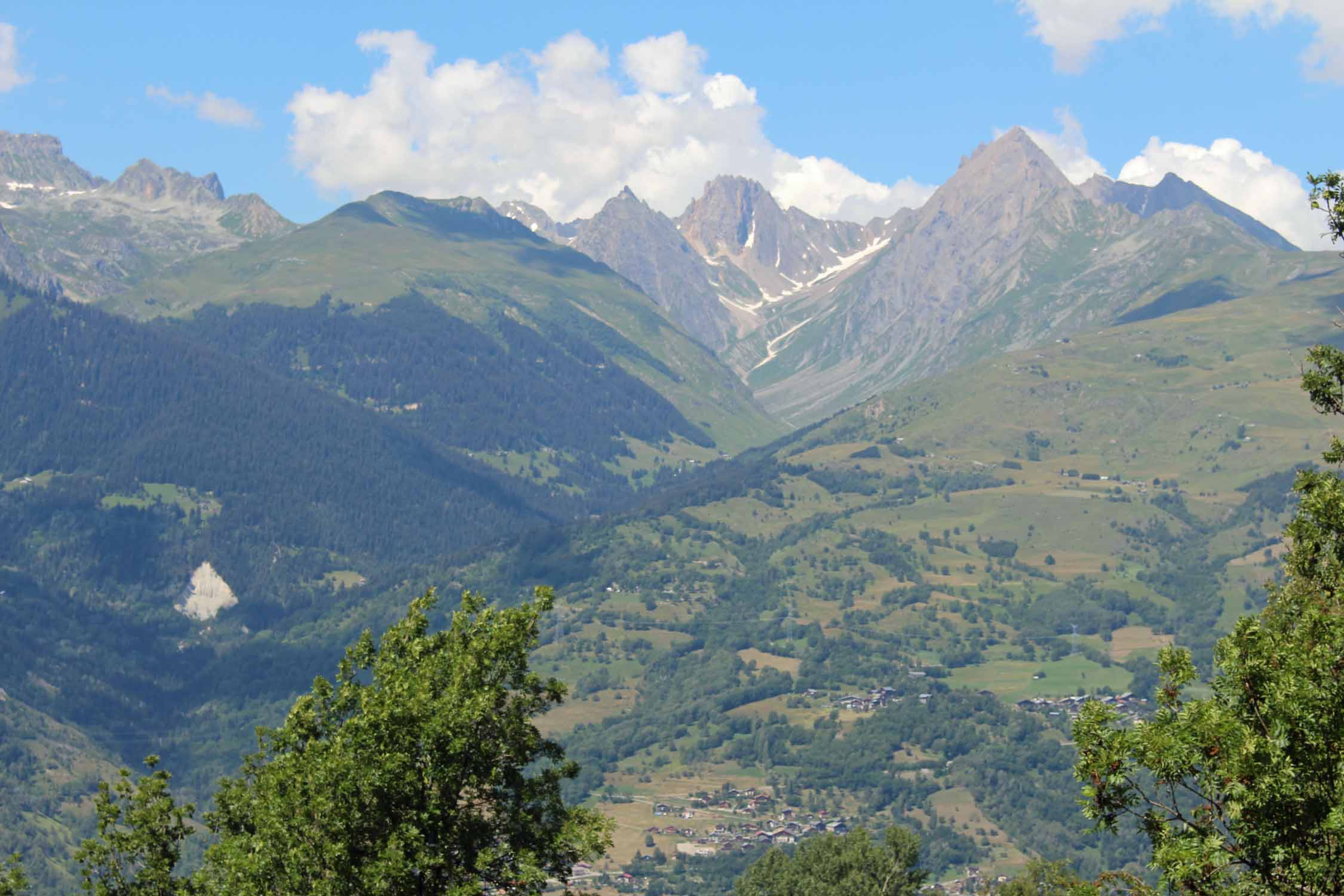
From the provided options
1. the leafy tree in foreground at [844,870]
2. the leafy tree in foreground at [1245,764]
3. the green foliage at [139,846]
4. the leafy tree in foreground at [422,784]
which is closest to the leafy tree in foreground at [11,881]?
the green foliage at [139,846]

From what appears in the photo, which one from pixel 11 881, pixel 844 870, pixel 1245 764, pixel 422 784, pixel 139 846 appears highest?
pixel 1245 764

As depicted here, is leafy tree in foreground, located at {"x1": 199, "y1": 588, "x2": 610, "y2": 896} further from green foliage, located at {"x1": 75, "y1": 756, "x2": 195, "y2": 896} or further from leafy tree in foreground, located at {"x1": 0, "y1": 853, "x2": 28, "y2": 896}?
leafy tree in foreground, located at {"x1": 0, "y1": 853, "x2": 28, "y2": 896}

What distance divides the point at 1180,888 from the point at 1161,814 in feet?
6.25

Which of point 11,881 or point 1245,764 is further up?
point 1245,764

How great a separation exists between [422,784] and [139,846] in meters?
14.9

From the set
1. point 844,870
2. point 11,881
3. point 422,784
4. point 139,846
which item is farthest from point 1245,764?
point 844,870

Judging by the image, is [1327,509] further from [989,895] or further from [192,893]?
[989,895]

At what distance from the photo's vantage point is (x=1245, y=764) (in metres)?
31.5

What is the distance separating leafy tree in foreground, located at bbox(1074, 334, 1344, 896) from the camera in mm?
31484

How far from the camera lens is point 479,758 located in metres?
48.6

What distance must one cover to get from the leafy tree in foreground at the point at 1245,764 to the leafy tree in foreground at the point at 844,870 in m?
90.2

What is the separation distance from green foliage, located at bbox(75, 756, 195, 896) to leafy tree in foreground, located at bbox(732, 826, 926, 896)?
7634 centimetres

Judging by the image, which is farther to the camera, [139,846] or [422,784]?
[139,846]

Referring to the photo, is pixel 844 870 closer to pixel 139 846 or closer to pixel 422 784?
pixel 139 846
